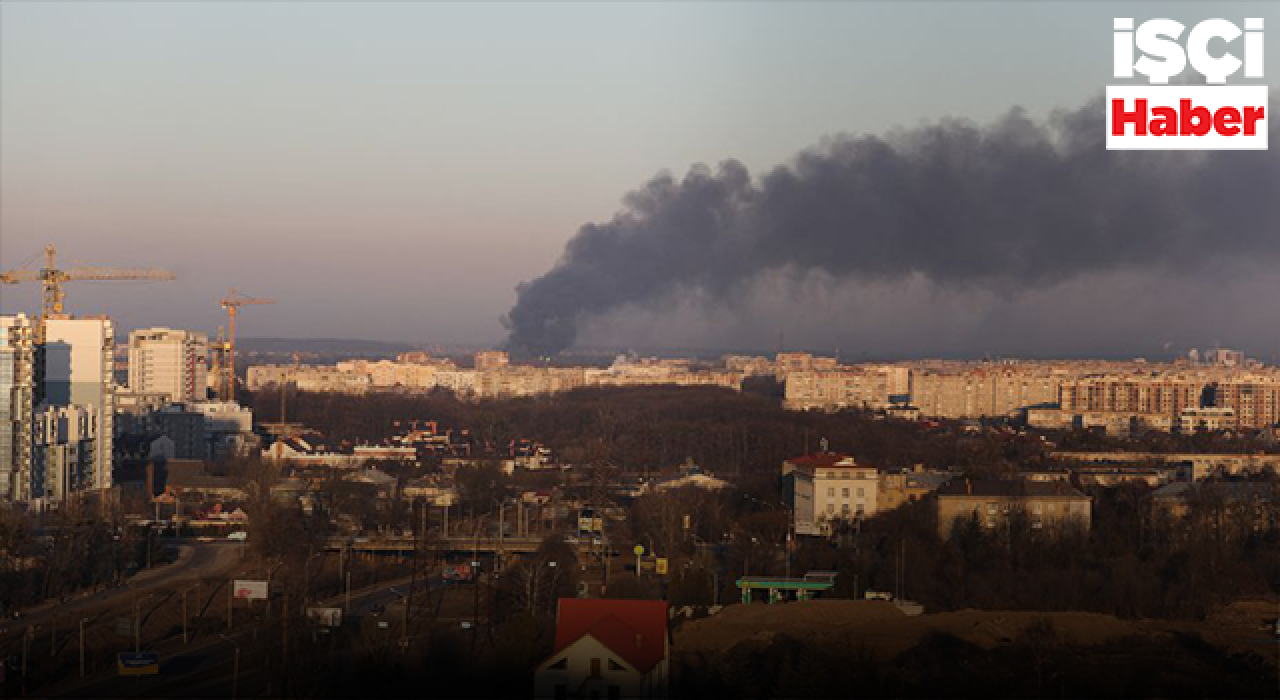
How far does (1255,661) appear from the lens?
10.7 m

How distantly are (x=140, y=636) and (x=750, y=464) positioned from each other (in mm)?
14781

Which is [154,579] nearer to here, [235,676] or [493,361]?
[235,676]

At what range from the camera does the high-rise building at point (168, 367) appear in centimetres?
3984

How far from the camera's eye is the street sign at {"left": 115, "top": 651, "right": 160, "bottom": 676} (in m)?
10.7

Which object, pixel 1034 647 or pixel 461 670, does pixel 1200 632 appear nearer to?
pixel 1034 647

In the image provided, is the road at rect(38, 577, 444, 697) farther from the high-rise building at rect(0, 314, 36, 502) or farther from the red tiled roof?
the high-rise building at rect(0, 314, 36, 502)

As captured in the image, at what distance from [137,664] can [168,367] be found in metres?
30.2

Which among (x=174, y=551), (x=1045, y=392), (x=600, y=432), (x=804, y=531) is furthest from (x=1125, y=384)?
A: (x=174, y=551)

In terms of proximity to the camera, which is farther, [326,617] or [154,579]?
[154,579]

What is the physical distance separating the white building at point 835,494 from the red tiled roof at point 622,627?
950 cm

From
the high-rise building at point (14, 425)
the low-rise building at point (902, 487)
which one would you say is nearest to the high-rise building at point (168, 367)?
the high-rise building at point (14, 425)

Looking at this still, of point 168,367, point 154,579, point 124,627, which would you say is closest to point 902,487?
point 154,579

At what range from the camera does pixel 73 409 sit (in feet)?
76.3

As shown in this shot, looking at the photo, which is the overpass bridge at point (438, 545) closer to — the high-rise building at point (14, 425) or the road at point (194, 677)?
the road at point (194, 677)
